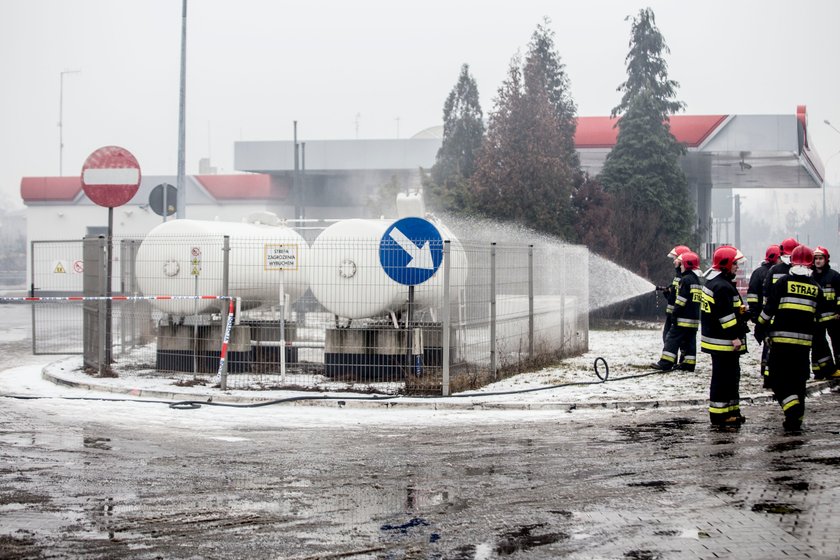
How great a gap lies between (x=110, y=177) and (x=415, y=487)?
10806 millimetres

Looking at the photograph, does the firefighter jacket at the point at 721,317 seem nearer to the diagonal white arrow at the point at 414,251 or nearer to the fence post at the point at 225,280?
the diagonal white arrow at the point at 414,251

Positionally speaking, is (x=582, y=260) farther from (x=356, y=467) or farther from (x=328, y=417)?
(x=356, y=467)

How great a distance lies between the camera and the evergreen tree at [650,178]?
3469 centimetres

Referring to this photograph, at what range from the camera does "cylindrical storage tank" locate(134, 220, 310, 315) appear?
53.6 feet

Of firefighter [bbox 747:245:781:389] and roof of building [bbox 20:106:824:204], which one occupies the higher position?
roof of building [bbox 20:106:824:204]

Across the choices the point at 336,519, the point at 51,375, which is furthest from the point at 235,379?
the point at 336,519

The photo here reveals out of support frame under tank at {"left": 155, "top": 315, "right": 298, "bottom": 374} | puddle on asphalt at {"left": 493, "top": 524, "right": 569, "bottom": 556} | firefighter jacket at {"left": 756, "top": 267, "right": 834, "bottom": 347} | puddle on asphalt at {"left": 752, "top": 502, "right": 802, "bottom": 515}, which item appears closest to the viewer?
puddle on asphalt at {"left": 493, "top": 524, "right": 569, "bottom": 556}

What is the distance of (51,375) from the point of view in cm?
1606

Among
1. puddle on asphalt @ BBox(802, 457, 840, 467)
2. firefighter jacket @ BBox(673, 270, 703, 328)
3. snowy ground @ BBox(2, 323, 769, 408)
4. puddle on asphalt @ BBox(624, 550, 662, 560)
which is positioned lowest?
snowy ground @ BBox(2, 323, 769, 408)

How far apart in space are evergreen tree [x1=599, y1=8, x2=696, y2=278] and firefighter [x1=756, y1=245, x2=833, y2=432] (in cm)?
2260

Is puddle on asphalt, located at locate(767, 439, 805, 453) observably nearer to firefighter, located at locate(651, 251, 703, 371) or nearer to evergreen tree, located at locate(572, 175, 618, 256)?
firefighter, located at locate(651, 251, 703, 371)

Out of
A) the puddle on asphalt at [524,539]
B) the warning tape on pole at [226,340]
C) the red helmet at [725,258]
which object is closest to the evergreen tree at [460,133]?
the warning tape on pole at [226,340]

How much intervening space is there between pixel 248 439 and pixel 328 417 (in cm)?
187

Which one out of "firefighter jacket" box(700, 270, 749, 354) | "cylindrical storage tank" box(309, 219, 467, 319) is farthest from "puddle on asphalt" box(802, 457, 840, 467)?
"cylindrical storage tank" box(309, 219, 467, 319)
